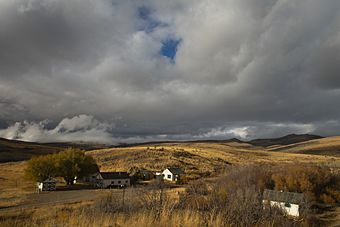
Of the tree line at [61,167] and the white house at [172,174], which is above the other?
the tree line at [61,167]

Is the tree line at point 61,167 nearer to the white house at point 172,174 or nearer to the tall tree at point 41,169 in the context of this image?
the tall tree at point 41,169

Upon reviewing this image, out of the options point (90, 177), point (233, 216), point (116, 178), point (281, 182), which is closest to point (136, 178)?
point (116, 178)

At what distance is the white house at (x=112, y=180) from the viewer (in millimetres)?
70625

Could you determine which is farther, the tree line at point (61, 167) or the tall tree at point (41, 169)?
the tree line at point (61, 167)

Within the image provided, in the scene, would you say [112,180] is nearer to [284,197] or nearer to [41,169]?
[41,169]

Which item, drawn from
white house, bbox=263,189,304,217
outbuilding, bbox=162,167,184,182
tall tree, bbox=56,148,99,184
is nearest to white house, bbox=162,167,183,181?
outbuilding, bbox=162,167,184,182

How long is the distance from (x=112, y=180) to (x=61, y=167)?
11.9 metres

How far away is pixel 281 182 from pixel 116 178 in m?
36.8

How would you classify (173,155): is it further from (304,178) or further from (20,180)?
(304,178)

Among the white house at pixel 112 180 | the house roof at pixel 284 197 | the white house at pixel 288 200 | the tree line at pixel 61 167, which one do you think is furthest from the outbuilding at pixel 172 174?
the white house at pixel 288 200

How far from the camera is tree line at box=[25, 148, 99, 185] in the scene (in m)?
69.0

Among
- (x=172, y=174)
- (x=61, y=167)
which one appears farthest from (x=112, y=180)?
(x=172, y=174)

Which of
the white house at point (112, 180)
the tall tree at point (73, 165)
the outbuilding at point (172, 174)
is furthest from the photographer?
the outbuilding at point (172, 174)

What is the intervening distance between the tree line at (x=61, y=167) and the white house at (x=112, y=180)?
4196 millimetres
